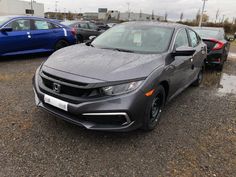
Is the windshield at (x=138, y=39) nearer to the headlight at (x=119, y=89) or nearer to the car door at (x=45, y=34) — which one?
the headlight at (x=119, y=89)

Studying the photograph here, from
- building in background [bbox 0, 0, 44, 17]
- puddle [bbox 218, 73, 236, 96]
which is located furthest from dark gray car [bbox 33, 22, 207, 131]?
building in background [bbox 0, 0, 44, 17]

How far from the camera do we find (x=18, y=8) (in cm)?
5069

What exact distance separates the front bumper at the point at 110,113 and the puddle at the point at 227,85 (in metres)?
3.25

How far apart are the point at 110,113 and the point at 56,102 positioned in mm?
673

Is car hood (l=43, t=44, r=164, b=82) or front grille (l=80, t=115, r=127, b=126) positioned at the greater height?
car hood (l=43, t=44, r=164, b=82)

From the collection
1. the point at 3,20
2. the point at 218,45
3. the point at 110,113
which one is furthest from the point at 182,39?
the point at 3,20

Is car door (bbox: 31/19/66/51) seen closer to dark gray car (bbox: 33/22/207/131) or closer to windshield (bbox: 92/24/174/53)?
windshield (bbox: 92/24/174/53)

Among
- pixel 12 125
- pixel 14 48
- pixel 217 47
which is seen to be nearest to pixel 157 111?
pixel 12 125

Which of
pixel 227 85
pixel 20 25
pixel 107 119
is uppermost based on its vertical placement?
pixel 20 25

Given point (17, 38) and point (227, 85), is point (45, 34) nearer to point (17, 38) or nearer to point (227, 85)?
point (17, 38)

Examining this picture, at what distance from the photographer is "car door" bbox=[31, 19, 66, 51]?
6468 millimetres

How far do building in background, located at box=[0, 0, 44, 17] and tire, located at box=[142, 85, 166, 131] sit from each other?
5305 centimetres

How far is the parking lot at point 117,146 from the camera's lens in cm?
214

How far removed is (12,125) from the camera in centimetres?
281
